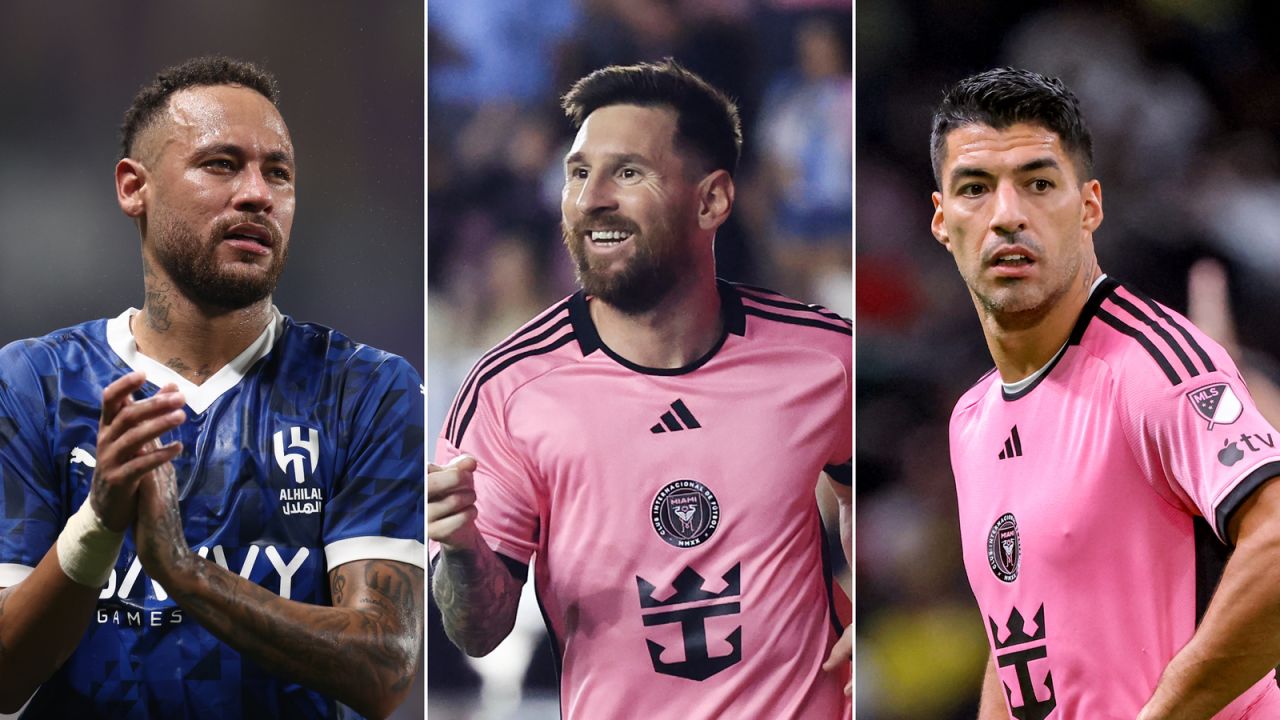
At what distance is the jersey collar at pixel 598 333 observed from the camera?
301 centimetres

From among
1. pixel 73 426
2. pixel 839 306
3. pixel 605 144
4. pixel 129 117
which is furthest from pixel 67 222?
pixel 839 306

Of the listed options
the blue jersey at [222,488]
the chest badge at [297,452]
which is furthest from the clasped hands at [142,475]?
the chest badge at [297,452]

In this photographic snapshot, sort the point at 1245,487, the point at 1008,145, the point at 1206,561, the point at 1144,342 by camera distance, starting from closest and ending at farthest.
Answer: the point at 1245,487 → the point at 1206,561 → the point at 1144,342 → the point at 1008,145

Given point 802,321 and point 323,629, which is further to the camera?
point 802,321

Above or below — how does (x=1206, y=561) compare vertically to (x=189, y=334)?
below

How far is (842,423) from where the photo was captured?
297 centimetres

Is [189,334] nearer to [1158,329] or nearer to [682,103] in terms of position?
[682,103]

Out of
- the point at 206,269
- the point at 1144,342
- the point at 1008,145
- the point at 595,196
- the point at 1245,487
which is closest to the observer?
the point at 1245,487

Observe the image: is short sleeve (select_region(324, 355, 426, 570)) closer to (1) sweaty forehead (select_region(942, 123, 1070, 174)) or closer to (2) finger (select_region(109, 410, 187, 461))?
(2) finger (select_region(109, 410, 187, 461))

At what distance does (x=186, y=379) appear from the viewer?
2875mm

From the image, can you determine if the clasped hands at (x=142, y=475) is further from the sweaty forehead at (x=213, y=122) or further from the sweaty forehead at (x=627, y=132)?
the sweaty forehead at (x=627, y=132)

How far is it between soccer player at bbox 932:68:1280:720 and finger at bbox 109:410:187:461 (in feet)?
5.75

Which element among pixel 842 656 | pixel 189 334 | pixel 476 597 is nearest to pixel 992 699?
pixel 842 656

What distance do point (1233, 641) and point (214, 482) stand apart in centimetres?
219
